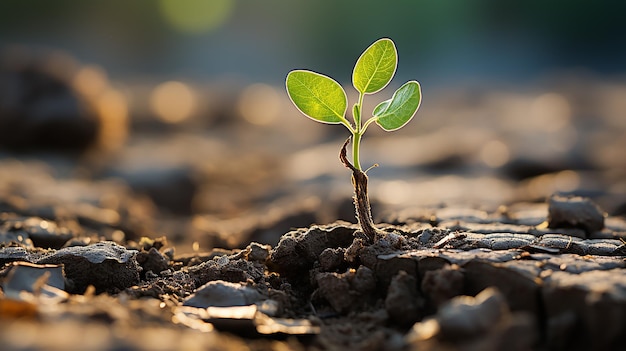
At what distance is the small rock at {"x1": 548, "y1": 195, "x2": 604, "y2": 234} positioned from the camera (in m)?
3.05

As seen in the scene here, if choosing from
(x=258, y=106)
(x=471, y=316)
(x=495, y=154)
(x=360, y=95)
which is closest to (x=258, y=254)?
(x=360, y=95)

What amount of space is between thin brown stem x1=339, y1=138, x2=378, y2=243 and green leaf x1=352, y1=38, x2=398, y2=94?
22 centimetres

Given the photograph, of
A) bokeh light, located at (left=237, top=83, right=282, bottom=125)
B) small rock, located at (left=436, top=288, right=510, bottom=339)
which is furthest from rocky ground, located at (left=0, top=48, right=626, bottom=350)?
bokeh light, located at (left=237, top=83, right=282, bottom=125)

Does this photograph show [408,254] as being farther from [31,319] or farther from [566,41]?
[566,41]

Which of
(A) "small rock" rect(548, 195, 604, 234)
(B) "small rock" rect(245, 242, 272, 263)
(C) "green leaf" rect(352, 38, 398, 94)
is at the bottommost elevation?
(A) "small rock" rect(548, 195, 604, 234)

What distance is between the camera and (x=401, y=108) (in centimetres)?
226

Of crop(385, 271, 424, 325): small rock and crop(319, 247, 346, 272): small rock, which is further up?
crop(319, 247, 346, 272): small rock

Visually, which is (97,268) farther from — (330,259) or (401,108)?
(401,108)

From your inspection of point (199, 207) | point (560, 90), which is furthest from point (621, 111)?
point (199, 207)

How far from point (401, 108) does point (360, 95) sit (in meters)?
0.14

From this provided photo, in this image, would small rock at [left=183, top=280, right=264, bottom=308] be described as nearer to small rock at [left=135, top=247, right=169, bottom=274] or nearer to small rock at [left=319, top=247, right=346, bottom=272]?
small rock at [left=319, top=247, right=346, bottom=272]

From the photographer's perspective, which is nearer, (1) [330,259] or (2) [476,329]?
(2) [476,329]

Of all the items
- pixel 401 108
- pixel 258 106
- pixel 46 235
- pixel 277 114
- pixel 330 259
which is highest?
pixel 258 106

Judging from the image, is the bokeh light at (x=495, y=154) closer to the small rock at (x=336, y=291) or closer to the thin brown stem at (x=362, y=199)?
the thin brown stem at (x=362, y=199)
